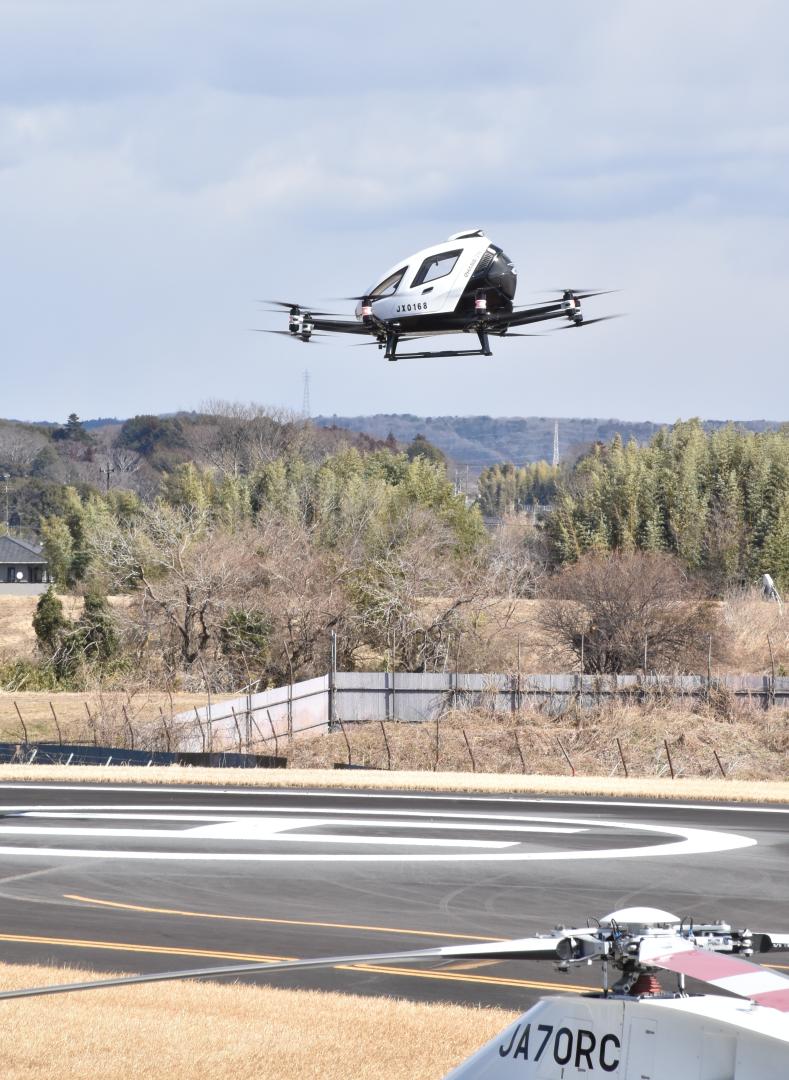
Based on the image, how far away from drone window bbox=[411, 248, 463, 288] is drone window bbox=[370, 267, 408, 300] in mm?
395

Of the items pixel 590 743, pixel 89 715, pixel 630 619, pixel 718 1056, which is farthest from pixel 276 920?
pixel 630 619

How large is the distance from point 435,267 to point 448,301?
746mm

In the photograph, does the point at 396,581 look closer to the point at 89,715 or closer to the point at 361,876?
the point at 89,715

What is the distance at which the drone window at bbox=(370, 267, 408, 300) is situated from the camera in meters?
27.2

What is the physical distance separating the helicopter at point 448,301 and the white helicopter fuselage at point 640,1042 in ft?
68.3

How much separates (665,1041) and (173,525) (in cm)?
6569

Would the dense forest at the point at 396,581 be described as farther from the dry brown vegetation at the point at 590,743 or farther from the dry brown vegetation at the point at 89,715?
the dry brown vegetation at the point at 590,743

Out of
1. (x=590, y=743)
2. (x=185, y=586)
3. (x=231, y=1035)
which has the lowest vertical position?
(x=590, y=743)

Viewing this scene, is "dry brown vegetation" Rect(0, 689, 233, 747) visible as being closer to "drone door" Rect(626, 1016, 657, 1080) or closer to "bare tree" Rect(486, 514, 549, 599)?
"bare tree" Rect(486, 514, 549, 599)

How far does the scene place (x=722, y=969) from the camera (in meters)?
5.99

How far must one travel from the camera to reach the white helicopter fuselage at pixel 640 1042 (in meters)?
5.95

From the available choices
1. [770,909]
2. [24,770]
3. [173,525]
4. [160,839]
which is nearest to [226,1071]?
[770,909]

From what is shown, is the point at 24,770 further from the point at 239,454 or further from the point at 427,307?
the point at 239,454

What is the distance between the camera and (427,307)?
26.9 meters
